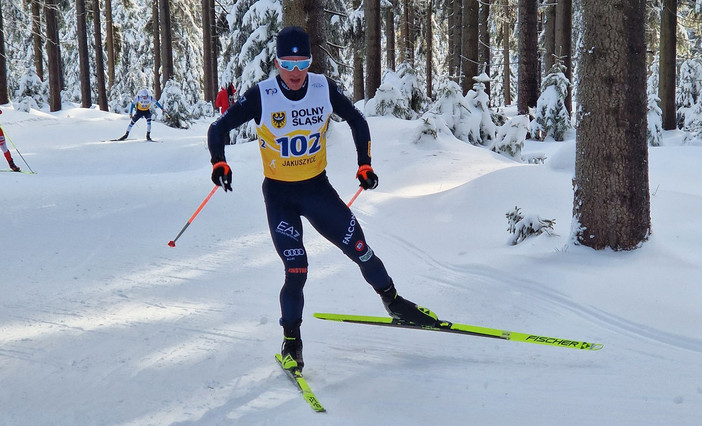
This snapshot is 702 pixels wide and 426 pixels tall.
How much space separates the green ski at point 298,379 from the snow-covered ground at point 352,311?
0.06 m

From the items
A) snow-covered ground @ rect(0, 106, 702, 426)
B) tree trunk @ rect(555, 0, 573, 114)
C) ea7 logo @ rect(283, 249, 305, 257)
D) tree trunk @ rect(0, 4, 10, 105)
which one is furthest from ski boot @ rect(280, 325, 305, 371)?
tree trunk @ rect(0, 4, 10, 105)

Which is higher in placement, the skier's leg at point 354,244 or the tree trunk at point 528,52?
the tree trunk at point 528,52

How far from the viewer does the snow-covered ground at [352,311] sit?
3.60 meters

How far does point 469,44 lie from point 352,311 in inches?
557

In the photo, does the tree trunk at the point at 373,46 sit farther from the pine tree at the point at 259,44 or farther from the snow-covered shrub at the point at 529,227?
the snow-covered shrub at the point at 529,227

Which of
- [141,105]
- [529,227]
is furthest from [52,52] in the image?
[529,227]

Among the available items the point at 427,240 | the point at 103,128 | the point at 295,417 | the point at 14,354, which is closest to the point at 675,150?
the point at 427,240

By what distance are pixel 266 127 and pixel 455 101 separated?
11.0 m

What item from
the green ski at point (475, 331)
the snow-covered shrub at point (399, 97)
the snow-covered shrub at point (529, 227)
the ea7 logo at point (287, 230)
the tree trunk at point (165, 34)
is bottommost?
the green ski at point (475, 331)

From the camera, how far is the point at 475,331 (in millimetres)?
4355

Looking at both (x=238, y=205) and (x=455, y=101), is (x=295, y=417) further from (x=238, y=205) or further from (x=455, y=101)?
(x=455, y=101)

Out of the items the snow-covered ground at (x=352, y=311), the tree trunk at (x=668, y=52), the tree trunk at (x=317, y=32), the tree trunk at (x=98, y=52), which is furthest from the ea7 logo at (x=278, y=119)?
the tree trunk at (x=98, y=52)

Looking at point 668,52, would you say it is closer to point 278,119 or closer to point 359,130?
point 359,130

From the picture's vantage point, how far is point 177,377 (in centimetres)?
399
